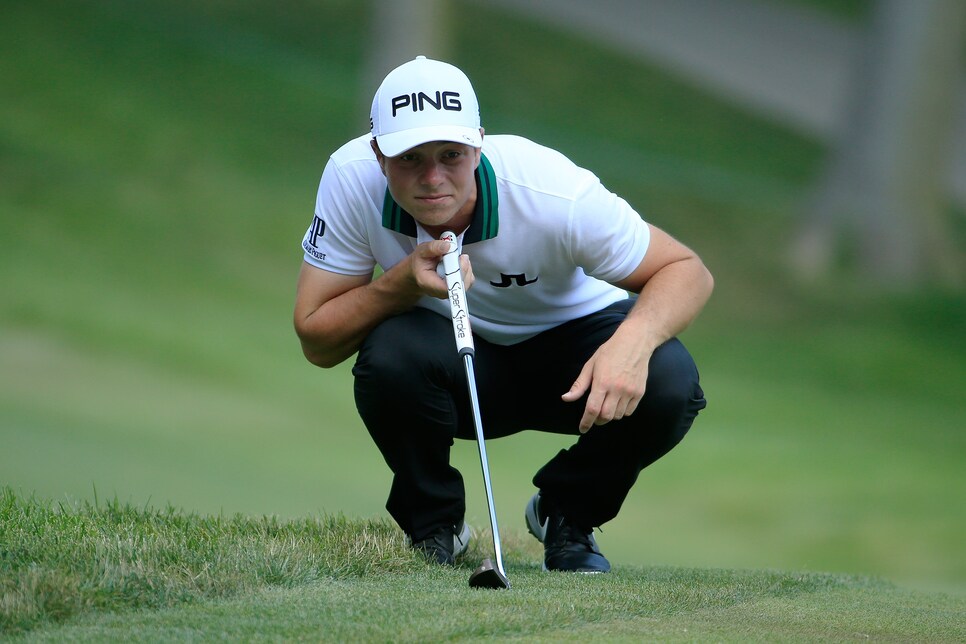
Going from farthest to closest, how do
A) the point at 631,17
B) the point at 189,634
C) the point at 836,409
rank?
1. the point at 631,17
2. the point at 836,409
3. the point at 189,634

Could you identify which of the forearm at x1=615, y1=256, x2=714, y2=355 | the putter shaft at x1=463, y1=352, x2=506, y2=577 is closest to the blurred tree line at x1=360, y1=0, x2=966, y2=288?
the forearm at x1=615, y1=256, x2=714, y2=355

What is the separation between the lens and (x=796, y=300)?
923 centimetres

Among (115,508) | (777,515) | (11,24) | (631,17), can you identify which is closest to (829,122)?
(631,17)

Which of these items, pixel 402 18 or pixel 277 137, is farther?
pixel 277 137

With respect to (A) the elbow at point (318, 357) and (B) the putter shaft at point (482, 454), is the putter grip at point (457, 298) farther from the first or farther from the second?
(A) the elbow at point (318, 357)

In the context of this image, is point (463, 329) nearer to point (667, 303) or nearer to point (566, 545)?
point (667, 303)

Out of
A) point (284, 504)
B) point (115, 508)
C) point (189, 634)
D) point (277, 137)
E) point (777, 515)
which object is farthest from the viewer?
point (277, 137)

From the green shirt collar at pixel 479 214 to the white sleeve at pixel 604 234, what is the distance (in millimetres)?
164

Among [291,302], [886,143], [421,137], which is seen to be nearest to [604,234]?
[421,137]

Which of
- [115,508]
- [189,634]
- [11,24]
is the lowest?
[189,634]

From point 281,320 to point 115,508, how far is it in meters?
4.95

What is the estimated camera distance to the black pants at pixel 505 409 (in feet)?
9.34

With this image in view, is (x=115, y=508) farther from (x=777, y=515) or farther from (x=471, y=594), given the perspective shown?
(x=777, y=515)

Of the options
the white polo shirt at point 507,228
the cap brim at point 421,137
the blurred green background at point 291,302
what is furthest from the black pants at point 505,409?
the blurred green background at point 291,302
